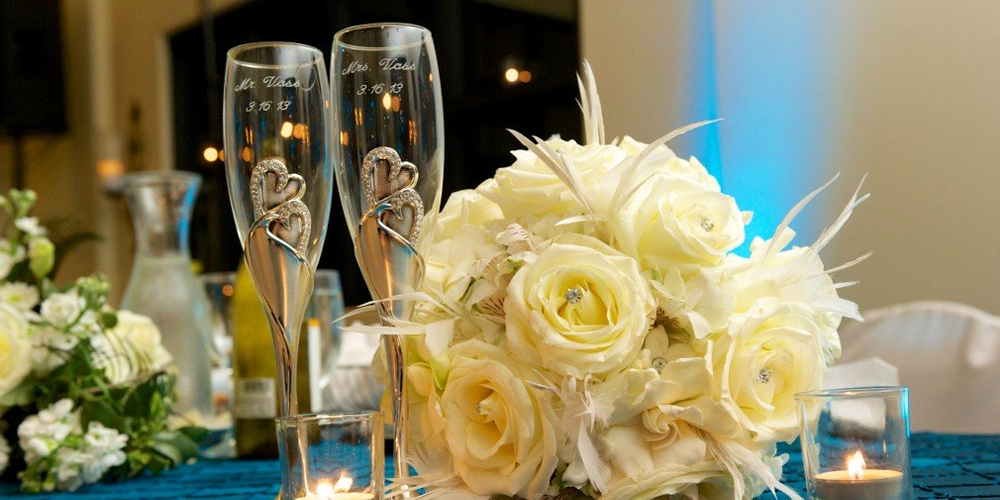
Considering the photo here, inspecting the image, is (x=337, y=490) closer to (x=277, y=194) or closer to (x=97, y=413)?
(x=277, y=194)

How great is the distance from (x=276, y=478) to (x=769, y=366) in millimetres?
556

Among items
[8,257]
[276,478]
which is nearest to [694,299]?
[276,478]

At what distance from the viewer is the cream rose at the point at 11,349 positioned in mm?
1080

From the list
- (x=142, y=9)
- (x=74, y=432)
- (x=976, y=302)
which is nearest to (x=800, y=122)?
(x=976, y=302)

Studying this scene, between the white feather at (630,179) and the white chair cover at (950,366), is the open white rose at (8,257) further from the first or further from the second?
the white chair cover at (950,366)

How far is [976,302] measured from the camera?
2383mm

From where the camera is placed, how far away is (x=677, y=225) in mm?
610

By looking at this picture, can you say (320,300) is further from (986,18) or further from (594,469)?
(986,18)

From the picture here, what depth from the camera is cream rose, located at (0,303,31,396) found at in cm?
108

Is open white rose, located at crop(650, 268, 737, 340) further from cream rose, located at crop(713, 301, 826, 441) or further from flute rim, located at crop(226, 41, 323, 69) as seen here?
flute rim, located at crop(226, 41, 323, 69)

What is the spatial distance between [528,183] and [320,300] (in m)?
0.64

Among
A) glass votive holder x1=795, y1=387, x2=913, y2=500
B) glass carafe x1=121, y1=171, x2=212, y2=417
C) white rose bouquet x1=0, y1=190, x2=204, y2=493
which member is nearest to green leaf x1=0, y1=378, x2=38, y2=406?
white rose bouquet x1=0, y1=190, x2=204, y2=493

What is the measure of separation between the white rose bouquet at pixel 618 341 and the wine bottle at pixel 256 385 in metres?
0.53

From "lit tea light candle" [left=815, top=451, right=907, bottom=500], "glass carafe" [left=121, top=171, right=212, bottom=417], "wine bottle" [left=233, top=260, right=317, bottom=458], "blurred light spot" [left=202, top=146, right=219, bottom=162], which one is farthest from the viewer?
"blurred light spot" [left=202, top=146, right=219, bottom=162]
